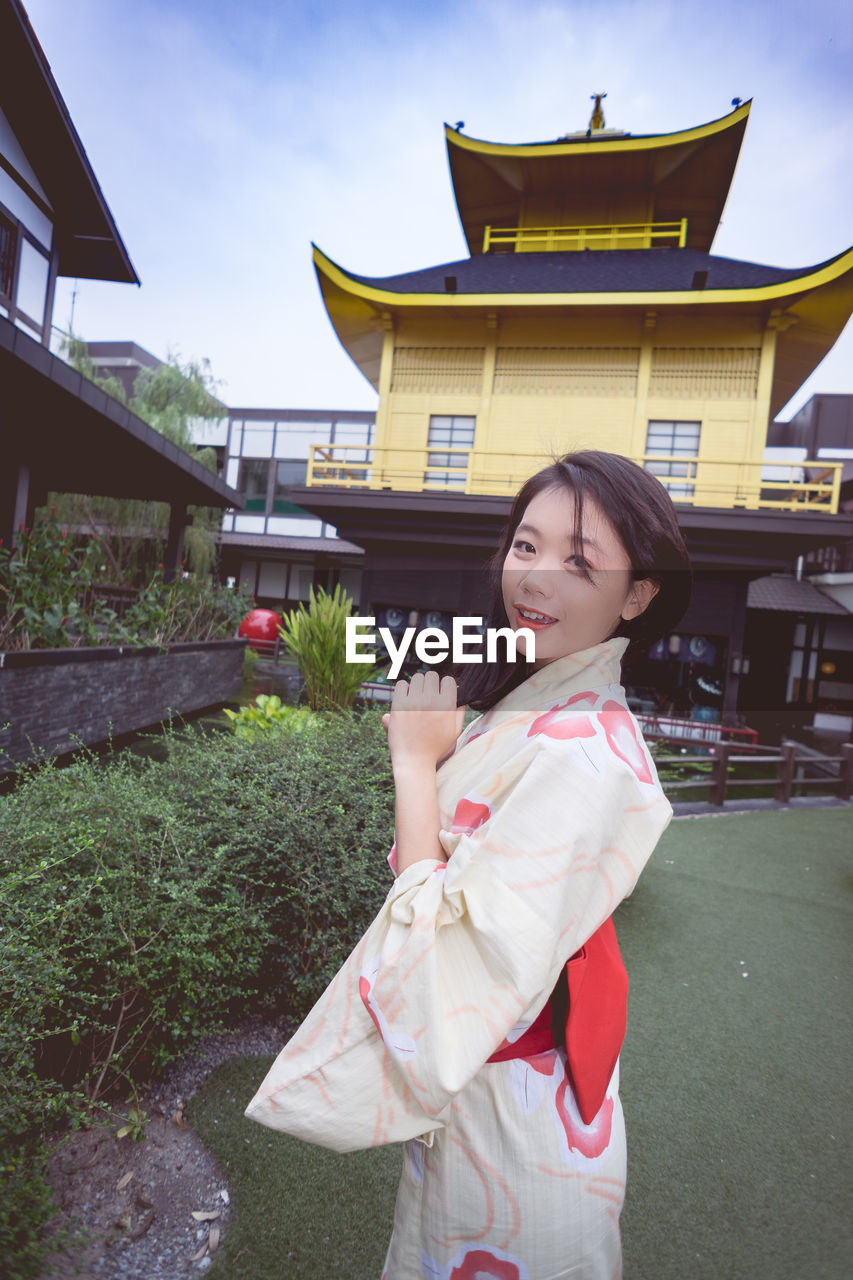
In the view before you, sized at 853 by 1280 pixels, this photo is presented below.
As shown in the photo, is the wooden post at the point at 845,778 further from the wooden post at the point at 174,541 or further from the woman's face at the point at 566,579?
the wooden post at the point at 174,541

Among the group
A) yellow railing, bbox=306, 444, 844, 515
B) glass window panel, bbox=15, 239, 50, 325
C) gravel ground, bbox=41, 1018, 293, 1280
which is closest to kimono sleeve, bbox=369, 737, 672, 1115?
gravel ground, bbox=41, 1018, 293, 1280

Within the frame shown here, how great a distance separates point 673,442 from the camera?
9758 mm

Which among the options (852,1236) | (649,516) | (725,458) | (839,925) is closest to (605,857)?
(649,516)

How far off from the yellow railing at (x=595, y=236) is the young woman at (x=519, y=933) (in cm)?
1167

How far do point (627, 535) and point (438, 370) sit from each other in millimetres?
10460

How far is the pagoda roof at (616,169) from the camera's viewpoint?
370 inches

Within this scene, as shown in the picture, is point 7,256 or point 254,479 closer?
point 7,256

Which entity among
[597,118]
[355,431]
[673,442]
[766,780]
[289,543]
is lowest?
[766,780]

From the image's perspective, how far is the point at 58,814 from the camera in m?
2.13

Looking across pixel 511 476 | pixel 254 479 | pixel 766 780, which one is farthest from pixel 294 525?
pixel 766 780

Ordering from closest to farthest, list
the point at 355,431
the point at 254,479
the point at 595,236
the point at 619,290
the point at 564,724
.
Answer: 1. the point at 564,724
2. the point at 619,290
3. the point at 595,236
4. the point at 355,431
5. the point at 254,479

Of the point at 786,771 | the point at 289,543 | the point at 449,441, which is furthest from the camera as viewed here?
the point at 289,543

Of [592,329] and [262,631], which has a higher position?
[592,329]

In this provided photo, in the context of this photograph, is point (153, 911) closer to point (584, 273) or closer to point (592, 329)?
point (592, 329)
